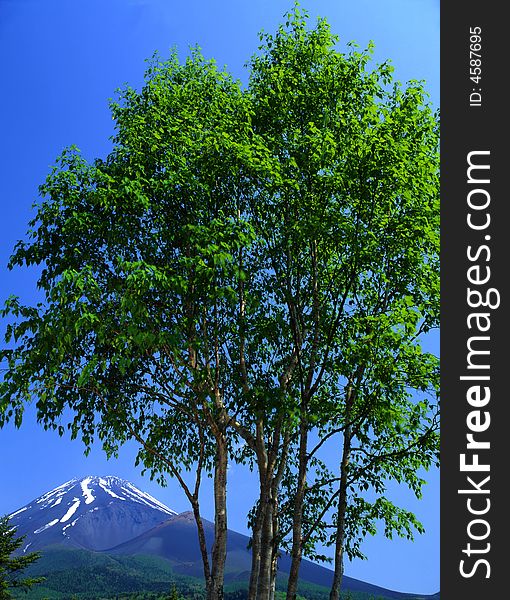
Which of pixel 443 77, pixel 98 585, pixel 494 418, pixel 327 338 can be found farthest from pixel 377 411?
pixel 98 585

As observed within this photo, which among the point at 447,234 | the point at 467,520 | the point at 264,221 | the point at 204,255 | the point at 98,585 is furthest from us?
the point at 98,585

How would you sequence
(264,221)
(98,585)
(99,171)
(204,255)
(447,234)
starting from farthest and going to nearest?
(98,585) → (264,221) → (99,171) → (204,255) → (447,234)

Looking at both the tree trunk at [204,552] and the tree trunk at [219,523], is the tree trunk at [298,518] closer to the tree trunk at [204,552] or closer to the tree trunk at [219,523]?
the tree trunk at [219,523]

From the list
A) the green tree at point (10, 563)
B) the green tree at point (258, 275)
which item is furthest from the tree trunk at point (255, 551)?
the green tree at point (10, 563)

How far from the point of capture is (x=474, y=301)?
844 centimetres

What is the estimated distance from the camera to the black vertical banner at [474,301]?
785cm

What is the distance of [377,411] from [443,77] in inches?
266

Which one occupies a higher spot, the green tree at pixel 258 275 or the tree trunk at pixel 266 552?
the green tree at pixel 258 275

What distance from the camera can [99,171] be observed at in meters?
14.3

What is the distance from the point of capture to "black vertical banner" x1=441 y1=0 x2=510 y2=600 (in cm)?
785

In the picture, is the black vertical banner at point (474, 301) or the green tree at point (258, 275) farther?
the green tree at point (258, 275)

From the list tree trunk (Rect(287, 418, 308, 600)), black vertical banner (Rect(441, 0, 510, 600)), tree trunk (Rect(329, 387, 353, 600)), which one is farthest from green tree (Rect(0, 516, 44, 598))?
black vertical banner (Rect(441, 0, 510, 600))

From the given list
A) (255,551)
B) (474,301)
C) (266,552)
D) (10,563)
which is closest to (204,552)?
(266,552)

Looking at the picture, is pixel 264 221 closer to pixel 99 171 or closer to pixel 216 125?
pixel 216 125
